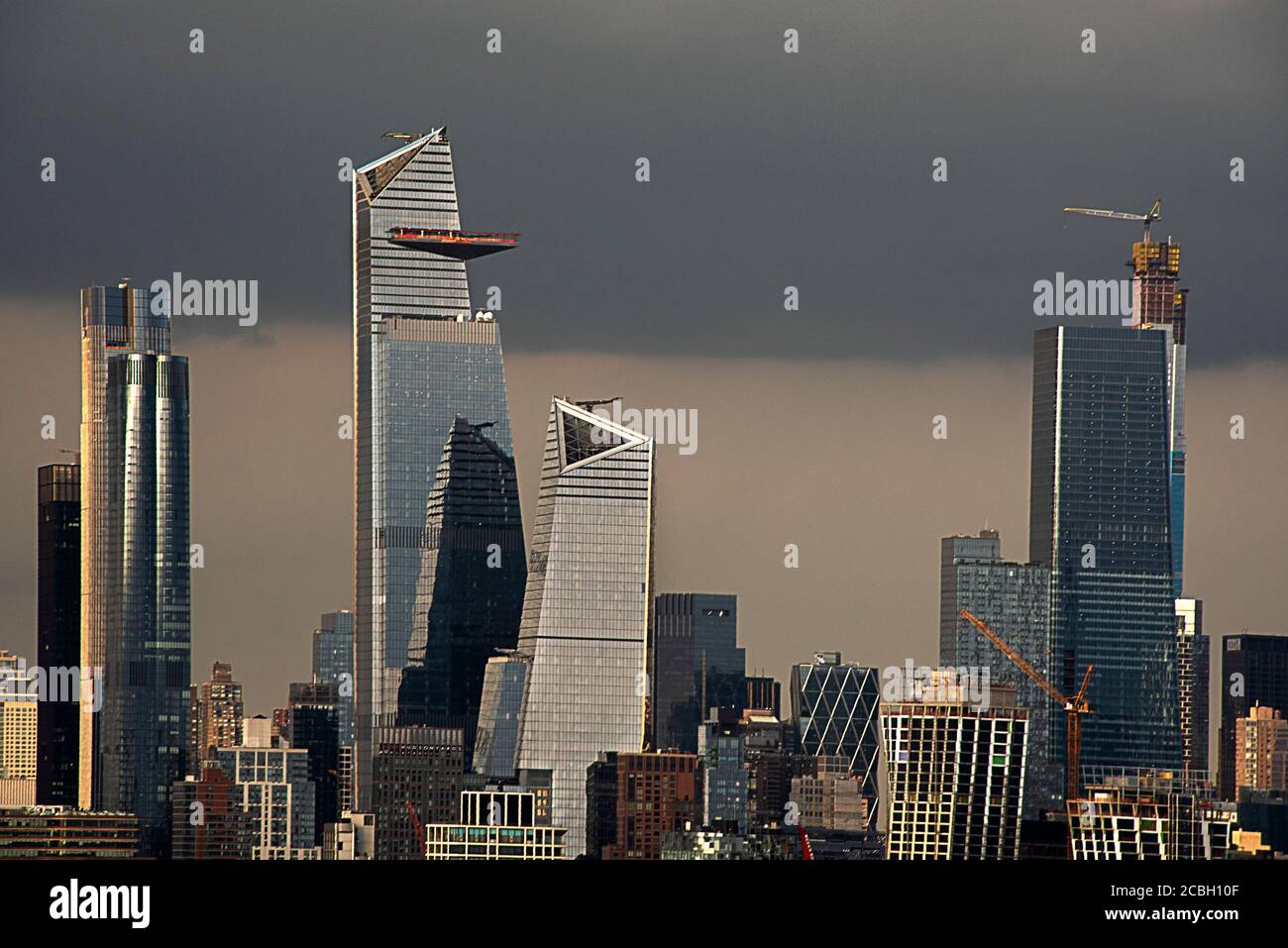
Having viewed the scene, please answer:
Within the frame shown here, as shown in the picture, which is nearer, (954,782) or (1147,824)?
(1147,824)

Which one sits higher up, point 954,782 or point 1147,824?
point 954,782

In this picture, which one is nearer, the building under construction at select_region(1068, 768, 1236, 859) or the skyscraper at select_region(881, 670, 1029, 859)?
the building under construction at select_region(1068, 768, 1236, 859)

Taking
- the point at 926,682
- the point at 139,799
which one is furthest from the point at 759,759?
the point at 139,799
